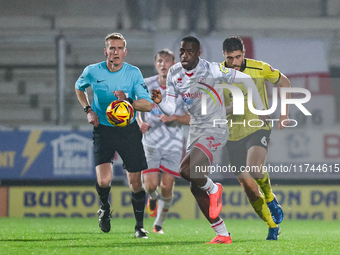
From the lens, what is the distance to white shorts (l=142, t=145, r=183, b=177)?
24.9 ft

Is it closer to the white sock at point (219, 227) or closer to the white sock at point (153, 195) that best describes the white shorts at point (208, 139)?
the white sock at point (219, 227)

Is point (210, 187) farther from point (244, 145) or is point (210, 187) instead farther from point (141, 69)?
point (141, 69)

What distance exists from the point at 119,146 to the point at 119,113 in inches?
19.4

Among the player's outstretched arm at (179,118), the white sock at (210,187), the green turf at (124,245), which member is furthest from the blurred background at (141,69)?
the white sock at (210,187)

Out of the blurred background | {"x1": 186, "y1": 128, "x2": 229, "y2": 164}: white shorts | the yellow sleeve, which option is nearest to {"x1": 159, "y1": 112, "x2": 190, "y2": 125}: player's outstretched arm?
the yellow sleeve

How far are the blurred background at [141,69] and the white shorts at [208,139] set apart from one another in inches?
197

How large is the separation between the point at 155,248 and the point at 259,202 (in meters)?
1.39

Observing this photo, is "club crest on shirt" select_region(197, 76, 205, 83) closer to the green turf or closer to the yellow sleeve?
the yellow sleeve

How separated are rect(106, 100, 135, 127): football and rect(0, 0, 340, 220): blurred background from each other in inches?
183

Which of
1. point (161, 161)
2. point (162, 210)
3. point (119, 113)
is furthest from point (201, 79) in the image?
point (162, 210)

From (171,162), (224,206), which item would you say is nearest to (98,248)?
(171,162)

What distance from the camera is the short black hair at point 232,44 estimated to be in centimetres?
609

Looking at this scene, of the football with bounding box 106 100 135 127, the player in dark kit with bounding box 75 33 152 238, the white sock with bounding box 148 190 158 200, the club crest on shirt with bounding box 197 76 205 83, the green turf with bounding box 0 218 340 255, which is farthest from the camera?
the white sock with bounding box 148 190 158 200

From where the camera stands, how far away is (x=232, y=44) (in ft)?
20.1
